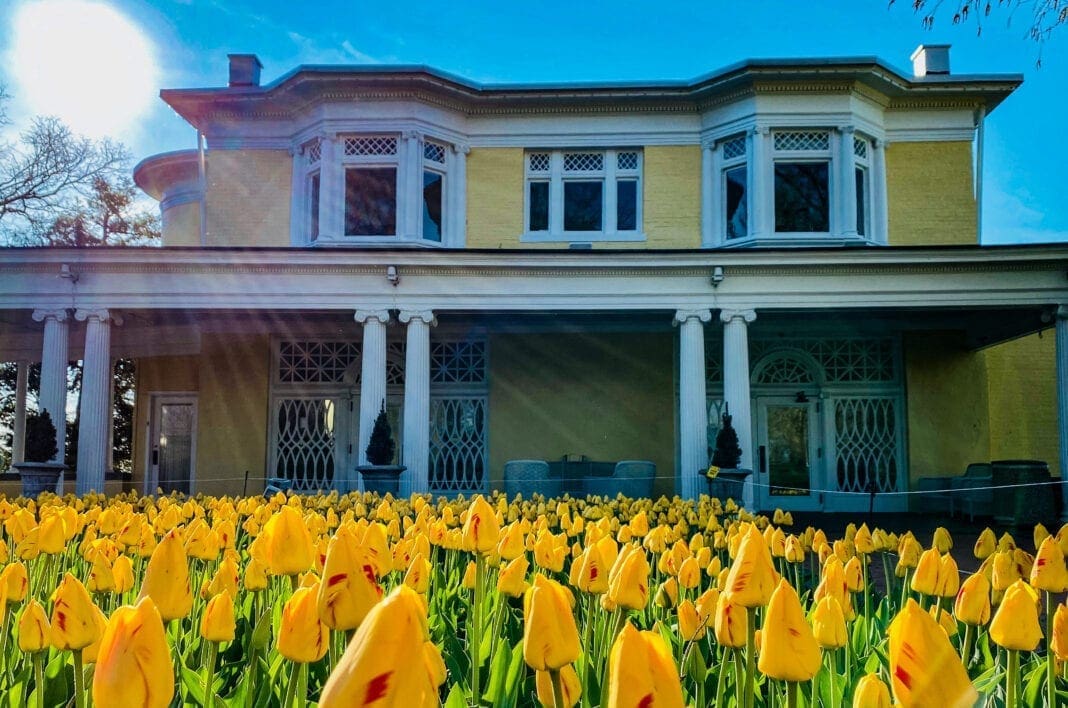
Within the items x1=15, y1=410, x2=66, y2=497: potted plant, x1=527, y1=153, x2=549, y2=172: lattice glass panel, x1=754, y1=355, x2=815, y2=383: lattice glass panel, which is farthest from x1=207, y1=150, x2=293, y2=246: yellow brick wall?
x1=754, y1=355, x2=815, y2=383: lattice glass panel

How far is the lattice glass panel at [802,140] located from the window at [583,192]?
287 centimetres

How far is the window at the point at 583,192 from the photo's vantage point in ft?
60.2

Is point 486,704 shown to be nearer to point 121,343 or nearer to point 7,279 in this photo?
point 7,279

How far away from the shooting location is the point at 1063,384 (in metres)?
14.0

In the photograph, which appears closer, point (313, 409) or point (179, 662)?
point (179, 662)

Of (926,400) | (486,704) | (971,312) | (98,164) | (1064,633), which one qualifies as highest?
(98,164)

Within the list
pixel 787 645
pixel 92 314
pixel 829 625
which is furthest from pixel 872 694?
pixel 92 314

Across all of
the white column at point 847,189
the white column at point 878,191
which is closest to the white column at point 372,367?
the white column at point 847,189

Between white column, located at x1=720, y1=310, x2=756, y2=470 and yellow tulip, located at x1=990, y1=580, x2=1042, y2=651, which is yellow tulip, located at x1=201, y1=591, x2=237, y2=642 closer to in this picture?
yellow tulip, located at x1=990, y1=580, x2=1042, y2=651

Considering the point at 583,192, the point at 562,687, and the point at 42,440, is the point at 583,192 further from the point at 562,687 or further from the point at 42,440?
the point at 562,687

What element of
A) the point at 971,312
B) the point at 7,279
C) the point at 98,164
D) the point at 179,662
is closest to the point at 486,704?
the point at 179,662

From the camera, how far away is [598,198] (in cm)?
1856

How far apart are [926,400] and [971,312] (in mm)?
2414

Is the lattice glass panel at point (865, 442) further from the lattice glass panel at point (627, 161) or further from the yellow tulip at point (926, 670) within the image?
the yellow tulip at point (926, 670)
